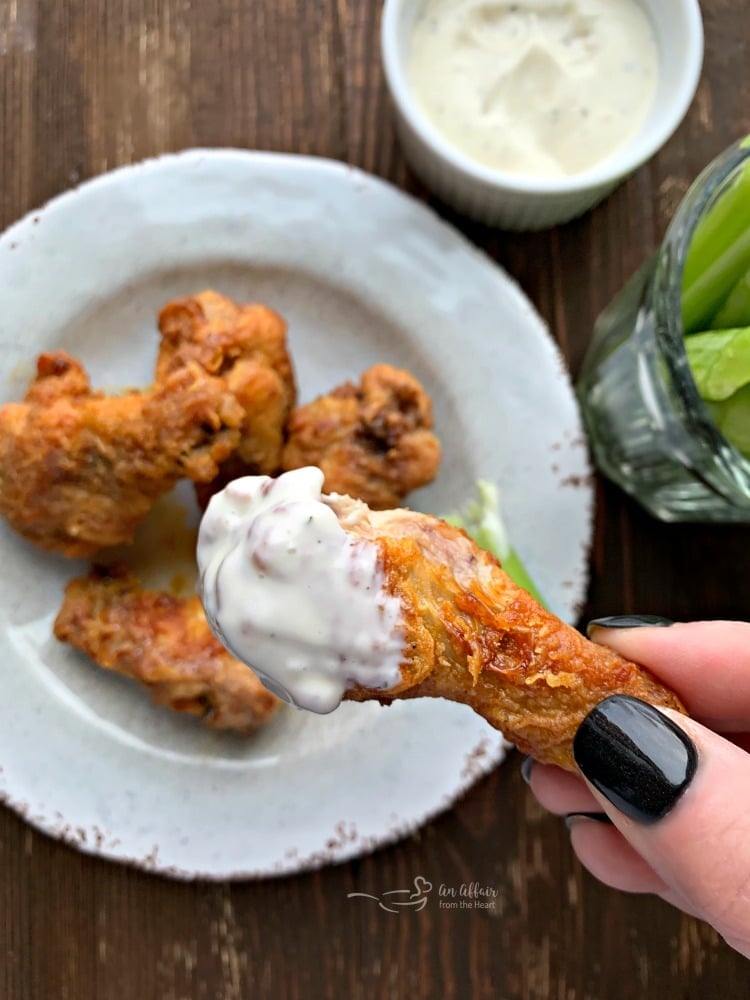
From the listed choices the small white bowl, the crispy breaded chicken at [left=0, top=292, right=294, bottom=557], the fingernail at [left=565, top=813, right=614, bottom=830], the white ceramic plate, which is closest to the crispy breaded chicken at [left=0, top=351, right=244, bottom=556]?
the crispy breaded chicken at [left=0, top=292, right=294, bottom=557]

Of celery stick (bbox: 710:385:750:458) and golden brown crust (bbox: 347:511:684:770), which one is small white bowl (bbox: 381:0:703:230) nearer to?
celery stick (bbox: 710:385:750:458)

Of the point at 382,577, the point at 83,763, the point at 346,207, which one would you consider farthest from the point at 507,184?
the point at 83,763

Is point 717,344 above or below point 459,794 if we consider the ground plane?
above

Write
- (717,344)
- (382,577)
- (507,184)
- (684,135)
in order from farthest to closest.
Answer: (684,135) < (507,184) < (717,344) < (382,577)

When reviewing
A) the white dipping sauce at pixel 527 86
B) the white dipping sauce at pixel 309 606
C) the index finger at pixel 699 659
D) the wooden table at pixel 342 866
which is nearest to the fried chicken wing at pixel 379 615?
the white dipping sauce at pixel 309 606

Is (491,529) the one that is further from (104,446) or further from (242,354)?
(104,446)

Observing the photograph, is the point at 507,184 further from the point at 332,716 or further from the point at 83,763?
the point at 83,763

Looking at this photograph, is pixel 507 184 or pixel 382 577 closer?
pixel 382 577

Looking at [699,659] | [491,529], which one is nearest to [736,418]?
[699,659]
